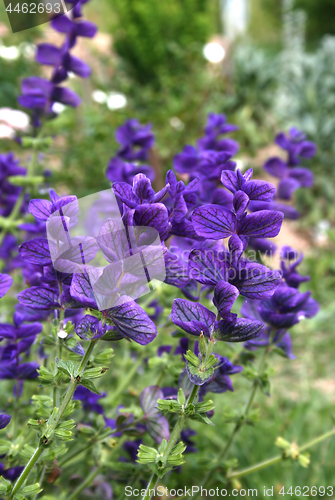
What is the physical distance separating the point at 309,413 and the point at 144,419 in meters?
1.11

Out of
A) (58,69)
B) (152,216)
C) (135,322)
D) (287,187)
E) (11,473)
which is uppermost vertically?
(58,69)

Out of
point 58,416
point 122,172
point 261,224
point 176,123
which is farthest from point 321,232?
point 58,416

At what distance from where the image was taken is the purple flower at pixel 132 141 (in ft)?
3.45

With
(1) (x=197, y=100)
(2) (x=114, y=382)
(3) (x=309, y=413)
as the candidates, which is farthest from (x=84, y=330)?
(1) (x=197, y=100)

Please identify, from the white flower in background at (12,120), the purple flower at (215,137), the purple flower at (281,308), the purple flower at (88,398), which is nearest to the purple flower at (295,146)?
the purple flower at (215,137)

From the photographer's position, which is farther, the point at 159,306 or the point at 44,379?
the point at 159,306

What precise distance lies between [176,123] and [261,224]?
3.16 meters

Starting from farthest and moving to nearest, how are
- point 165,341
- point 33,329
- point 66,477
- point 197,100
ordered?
point 197,100, point 165,341, point 66,477, point 33,329

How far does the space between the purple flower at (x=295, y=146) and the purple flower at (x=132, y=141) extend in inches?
12.6

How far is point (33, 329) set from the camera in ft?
2.04

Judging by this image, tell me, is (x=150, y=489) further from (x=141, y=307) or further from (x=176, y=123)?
(x=176, y=123)

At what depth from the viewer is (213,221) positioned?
18.5 inches

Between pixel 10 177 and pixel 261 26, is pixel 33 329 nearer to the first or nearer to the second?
pixel 10 177

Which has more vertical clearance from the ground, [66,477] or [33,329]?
[33,329]
